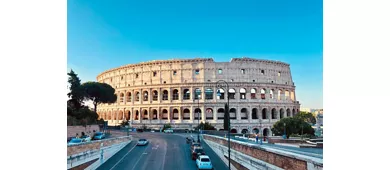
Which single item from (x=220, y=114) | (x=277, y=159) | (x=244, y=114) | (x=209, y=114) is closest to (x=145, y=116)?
(x=209, y=114)

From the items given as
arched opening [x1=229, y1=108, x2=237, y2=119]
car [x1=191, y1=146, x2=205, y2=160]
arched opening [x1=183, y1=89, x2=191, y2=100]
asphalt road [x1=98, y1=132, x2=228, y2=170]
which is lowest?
asphalt road [x1=98, y1=132, x2=228, y2=170]

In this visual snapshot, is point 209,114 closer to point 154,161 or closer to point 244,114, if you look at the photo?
point 244,114

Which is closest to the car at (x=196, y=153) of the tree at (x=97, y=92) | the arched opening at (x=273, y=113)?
the tree at (x=97, y=92)

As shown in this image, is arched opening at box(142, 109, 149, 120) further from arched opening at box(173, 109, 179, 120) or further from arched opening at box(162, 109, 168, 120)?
arched opening at box(173, 109, 179, 120)

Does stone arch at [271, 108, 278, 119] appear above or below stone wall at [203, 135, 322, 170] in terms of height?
below

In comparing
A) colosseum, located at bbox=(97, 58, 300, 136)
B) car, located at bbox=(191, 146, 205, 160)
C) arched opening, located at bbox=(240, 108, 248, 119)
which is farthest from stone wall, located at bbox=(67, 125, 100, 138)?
arched opening, located at bbox=(240, 108, 248, 119)
